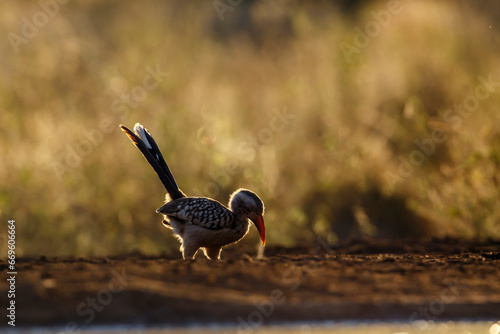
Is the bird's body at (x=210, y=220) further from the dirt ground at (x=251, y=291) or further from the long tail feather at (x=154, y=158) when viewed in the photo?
the dirt ground at (x=251, y=291)

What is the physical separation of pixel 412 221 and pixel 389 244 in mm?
2317

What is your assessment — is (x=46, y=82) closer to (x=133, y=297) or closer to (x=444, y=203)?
(x=444, y=203)

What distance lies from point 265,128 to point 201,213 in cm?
471

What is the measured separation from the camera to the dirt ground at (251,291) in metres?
5.86

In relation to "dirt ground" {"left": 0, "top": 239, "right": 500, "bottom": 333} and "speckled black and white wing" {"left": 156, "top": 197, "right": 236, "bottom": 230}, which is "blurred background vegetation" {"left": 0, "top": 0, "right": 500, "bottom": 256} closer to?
"speckled black and white wing" {"left": 156, "top": 197, "right": 236, "bottom": 230}

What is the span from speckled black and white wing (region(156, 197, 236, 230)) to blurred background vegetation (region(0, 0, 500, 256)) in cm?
229

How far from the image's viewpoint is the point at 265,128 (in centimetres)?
1296

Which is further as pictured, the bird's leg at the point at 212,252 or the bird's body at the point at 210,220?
the bird's leg at the point at 212,252

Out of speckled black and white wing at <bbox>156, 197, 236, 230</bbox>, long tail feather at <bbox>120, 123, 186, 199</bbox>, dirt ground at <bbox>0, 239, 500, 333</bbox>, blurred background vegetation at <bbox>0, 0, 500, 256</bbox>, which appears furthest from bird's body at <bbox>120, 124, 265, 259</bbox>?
blurred background vegetation at <bbox>0, 0, 500, 256</bbox>

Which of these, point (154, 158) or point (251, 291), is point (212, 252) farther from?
point (251, 291)

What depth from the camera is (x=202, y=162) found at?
11.6 meters

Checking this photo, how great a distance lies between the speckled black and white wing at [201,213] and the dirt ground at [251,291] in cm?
70

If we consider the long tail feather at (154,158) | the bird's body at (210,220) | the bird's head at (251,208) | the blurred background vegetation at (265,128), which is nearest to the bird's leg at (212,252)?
the bird's body at (210,220)

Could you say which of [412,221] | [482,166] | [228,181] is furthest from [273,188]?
[482,166]
